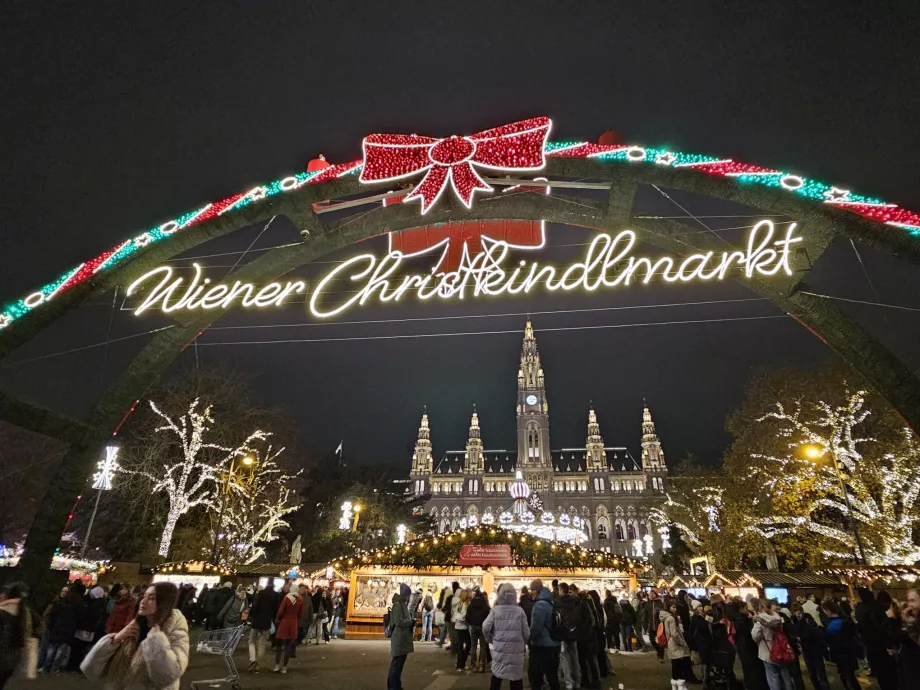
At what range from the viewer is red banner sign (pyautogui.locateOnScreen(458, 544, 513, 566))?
45.6 ft

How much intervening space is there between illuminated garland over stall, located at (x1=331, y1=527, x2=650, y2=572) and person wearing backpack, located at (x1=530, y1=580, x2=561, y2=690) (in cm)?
855

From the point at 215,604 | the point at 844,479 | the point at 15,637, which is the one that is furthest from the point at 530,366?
the point at 15,637

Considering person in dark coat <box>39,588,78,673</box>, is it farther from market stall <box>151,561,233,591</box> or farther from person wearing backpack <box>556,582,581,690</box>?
market stall <box>151,561,233,591</box>

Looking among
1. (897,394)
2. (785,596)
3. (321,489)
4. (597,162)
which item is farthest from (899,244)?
(321,489)

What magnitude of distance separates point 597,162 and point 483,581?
1175 centimetres

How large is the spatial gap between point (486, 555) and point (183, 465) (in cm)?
1237

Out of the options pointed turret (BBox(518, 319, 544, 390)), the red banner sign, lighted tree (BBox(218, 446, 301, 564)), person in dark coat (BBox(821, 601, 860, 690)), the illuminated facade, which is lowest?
person in dark coat (BBox(821, 601, 860, 690))

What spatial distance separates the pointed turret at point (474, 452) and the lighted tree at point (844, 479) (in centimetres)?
7690

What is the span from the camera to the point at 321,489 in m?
27.3

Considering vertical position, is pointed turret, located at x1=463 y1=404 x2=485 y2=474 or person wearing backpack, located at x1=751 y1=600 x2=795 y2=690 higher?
pointed turret, located at x1=463 y1=404 x2=485 y2=474

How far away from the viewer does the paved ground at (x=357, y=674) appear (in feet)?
22.2

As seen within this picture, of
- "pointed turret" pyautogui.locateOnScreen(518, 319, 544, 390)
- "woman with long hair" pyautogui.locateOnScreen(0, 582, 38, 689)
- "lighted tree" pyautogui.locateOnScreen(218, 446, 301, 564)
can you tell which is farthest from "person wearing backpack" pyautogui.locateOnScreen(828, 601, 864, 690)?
"pointed turret" pyautogui.locateOnScreen(518, 319, 544, 390)

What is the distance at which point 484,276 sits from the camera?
8.04m

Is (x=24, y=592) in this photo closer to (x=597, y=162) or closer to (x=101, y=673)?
(x=101, y=673)
